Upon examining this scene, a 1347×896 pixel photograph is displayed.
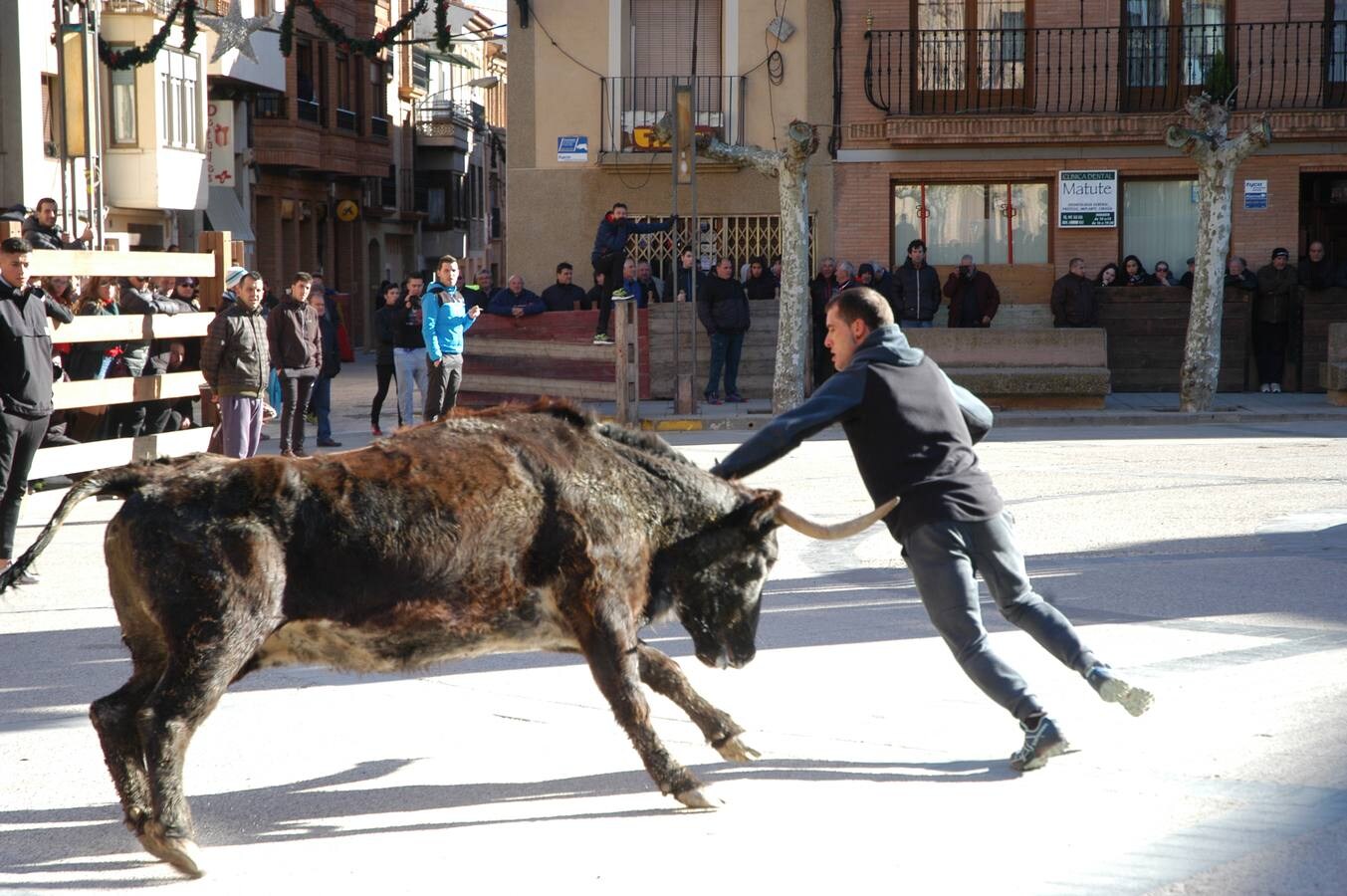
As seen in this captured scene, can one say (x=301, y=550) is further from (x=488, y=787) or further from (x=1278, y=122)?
(x=1278, y=122)

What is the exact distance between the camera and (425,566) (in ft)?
16.4

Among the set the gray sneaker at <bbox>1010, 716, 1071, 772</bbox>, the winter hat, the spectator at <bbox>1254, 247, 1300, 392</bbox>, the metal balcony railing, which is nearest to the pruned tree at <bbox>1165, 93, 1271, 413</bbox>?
the spectator at <bbox>1254, 247, 1300, 392</bbox>

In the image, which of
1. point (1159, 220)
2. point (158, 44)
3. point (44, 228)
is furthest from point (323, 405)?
point (1159, 220)

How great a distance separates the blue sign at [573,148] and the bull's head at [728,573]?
68.5 feet

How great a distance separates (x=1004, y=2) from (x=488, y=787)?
22.2 meters

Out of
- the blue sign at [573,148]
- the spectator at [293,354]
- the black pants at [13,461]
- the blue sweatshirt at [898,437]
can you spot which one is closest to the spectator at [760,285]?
the blue sign at [573,148]

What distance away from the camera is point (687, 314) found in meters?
20.7

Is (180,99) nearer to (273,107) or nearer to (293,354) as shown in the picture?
(273,107)

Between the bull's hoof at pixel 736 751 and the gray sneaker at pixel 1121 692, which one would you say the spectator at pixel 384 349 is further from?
the gray sneaker at pixel 1121 692

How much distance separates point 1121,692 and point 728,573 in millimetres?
1372

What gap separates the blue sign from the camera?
84.8 ft

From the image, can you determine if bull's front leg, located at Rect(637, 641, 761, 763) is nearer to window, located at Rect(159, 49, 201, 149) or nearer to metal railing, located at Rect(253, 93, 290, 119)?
window, located at Rect(159, 49, 201, 149)

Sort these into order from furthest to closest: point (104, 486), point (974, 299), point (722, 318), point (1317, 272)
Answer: point (974, 299), point (1317, 272), point (722, 318), point (104, 486)

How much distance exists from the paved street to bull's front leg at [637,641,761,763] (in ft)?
0.27
